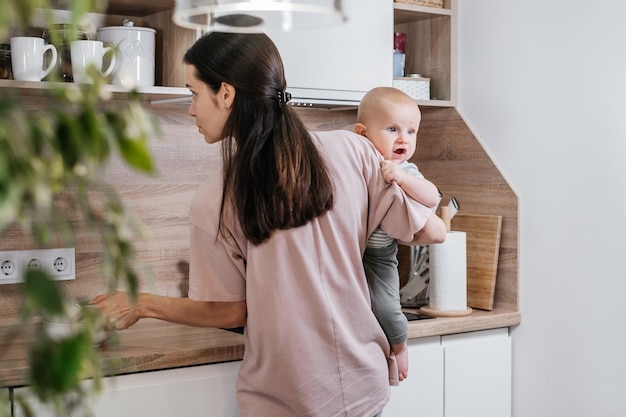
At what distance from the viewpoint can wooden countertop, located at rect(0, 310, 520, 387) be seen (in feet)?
5.93

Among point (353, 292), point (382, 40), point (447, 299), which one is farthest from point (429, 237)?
point (382, 40)

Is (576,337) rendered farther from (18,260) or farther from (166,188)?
(18,260)

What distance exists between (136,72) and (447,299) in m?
1.06

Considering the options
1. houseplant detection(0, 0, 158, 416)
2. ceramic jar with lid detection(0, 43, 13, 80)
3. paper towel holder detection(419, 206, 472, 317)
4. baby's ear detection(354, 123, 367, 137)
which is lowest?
paper towel holder detection(419, 206, 472, 317)

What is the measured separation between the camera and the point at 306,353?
5.56 feet

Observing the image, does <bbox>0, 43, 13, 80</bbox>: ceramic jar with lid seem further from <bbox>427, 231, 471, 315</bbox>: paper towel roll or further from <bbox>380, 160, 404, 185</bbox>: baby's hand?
<bbox>427, 231, 471, 315</bbox>: paper towel roll

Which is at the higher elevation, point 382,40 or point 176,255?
point 382,40

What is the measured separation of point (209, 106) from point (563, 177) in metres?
1.12

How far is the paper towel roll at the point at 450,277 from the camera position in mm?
2471

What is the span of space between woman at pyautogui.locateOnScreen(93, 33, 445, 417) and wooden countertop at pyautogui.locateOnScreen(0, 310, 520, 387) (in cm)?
18

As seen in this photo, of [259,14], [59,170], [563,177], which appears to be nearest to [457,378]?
[563,177]

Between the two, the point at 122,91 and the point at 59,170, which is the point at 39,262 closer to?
the point at 122,91

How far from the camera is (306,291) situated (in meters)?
1.68

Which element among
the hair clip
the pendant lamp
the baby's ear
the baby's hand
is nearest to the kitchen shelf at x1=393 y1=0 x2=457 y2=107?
the baby's ear
